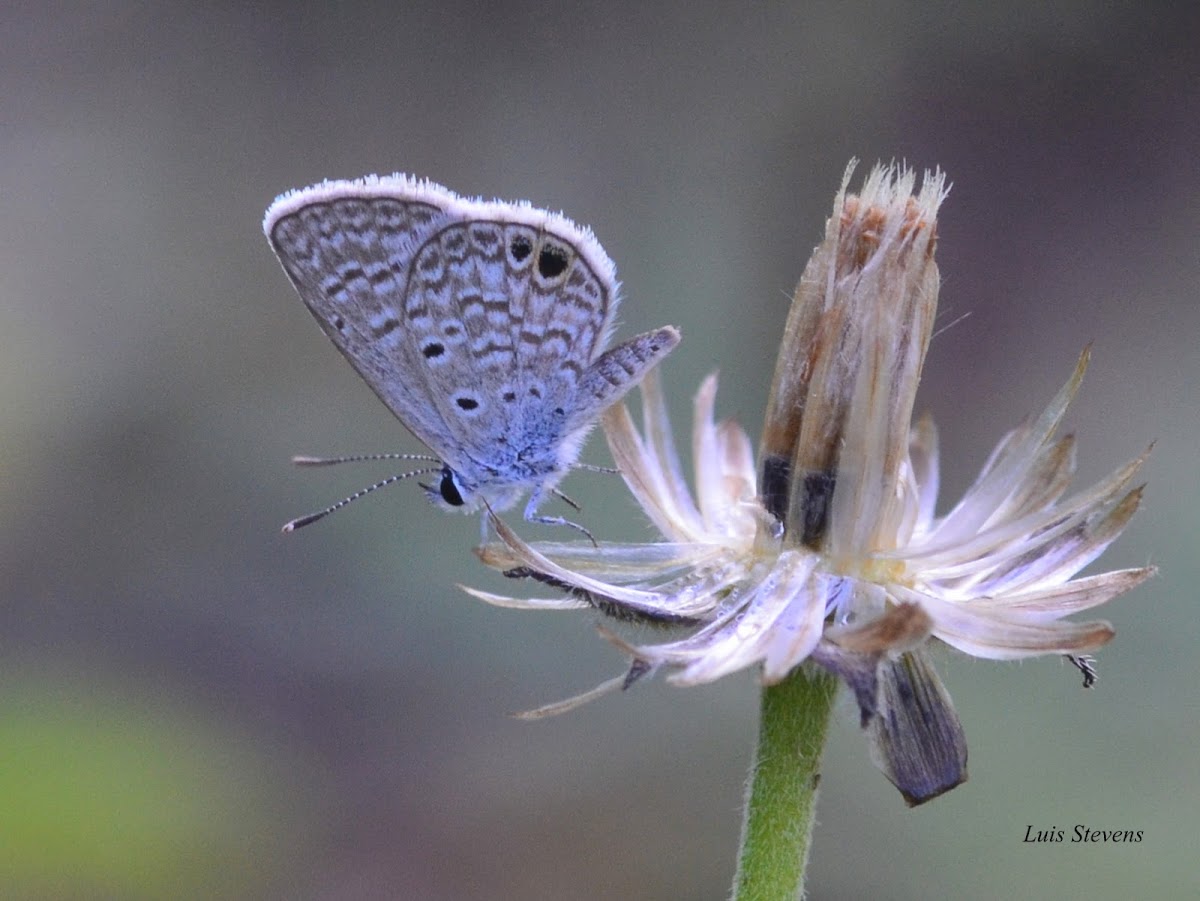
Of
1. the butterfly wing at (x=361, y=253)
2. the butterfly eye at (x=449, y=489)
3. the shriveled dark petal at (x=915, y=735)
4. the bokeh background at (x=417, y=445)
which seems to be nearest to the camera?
the shriveled dark petal at (x=915, y=735)

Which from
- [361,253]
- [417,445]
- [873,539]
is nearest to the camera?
[873,539]

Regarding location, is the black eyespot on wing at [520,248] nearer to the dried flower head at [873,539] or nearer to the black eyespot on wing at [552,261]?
the black eyespot on wing at [552,261]

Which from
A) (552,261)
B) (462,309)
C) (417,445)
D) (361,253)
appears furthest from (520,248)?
(417,445)

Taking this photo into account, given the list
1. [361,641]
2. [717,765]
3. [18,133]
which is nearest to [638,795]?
[717,765]

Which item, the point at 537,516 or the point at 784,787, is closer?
the point at 784,787

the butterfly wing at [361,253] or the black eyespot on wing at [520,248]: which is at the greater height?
the black eyespot on wing at [520,248]

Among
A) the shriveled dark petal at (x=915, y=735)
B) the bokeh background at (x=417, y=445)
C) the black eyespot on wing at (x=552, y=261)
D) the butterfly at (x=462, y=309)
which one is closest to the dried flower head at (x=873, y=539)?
the shriveled dark petal at (x=915, y=735)

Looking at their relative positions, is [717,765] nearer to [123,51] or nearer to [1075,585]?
[1075,585]

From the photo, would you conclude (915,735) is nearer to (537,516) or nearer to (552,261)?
(537,516)

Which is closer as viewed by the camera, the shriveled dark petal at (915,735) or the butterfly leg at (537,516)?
the shriveled dark petal at (915,735)
